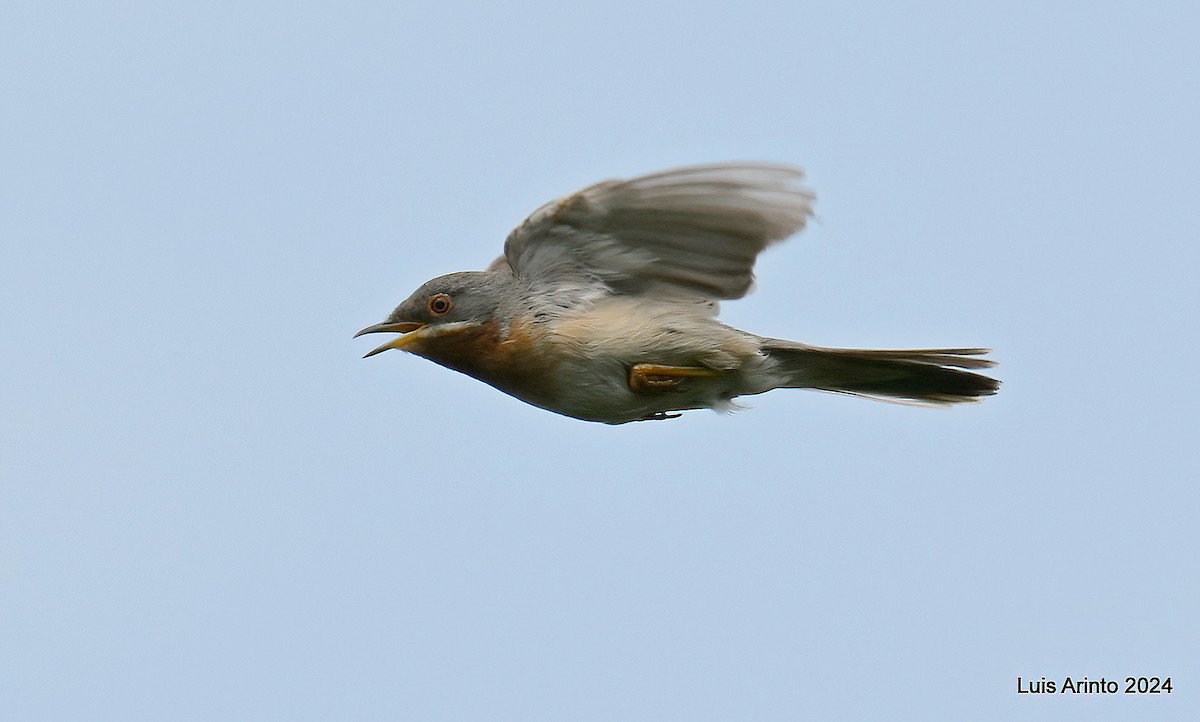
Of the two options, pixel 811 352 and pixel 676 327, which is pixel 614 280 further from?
pixel 811 352

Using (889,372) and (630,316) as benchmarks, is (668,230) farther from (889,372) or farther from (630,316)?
(889,372)

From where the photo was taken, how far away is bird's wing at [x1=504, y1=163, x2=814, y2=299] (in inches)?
369

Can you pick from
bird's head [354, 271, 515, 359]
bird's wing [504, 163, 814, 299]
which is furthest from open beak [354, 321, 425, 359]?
bird's wing [504, 163, 814, 299]

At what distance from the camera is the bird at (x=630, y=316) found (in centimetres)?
972

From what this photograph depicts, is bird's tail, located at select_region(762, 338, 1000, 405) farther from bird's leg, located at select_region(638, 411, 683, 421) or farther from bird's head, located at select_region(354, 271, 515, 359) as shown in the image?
bird's head, located at select_region(354, 271, 515, 359)

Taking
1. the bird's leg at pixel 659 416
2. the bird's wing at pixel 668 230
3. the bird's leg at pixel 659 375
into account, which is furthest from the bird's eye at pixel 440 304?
the bird's leg at pixel 659 416

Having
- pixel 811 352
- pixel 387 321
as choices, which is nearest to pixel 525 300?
pixel 387 321

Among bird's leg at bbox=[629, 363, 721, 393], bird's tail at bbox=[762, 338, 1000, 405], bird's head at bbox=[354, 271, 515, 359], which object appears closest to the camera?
bird's leg at bbox=[629, 363, 721, 393]

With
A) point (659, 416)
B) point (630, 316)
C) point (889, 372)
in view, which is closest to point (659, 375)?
point (630, 316)

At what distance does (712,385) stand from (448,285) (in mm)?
1931

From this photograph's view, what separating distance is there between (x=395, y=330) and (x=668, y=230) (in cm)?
208

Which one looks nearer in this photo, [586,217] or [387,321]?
[586,217]

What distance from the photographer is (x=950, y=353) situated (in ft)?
33.9

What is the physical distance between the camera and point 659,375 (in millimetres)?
9945
